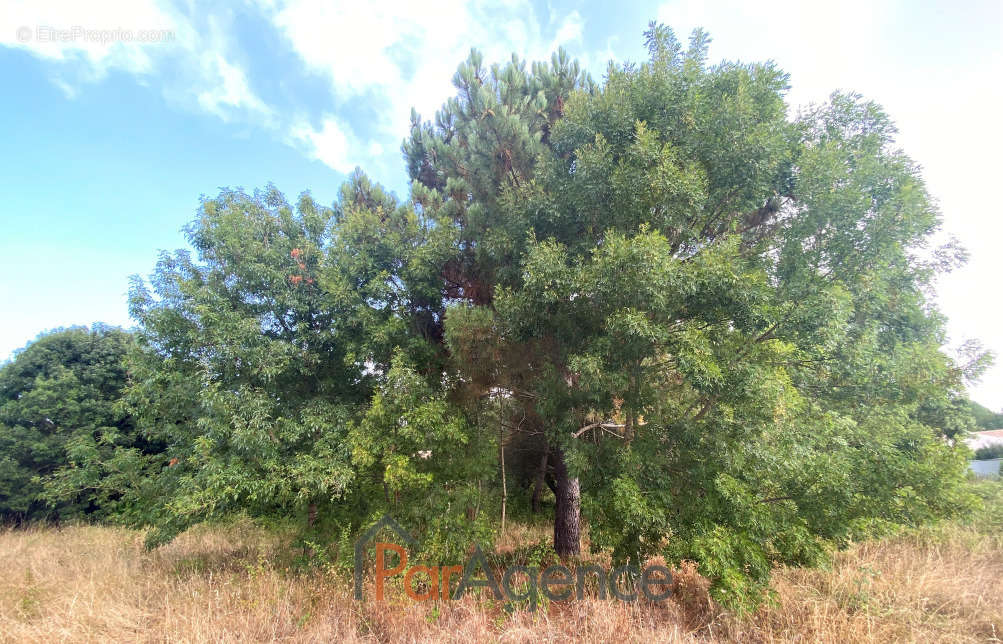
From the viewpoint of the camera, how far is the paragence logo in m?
4.33

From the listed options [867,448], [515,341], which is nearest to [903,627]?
[867,448]

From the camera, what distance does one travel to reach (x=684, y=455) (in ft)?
14.1

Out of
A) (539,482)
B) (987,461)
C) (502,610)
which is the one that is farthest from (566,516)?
(987,461)

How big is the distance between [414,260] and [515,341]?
2.10 meters

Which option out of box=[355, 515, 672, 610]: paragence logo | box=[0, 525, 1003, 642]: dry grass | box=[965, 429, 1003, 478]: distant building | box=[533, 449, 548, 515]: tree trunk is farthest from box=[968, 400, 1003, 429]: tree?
box=[355, 515, 672, 610]: paragence logo

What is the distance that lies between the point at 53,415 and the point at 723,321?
653 inches

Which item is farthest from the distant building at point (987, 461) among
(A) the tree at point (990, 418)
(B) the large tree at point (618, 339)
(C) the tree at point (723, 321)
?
(C) the tree at point (723, 321)

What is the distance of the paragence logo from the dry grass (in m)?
0.22

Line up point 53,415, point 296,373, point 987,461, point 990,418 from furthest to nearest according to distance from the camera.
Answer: point 990,418, point 987,461, point 53,415, point 296,373

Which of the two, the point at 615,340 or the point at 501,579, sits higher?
the point at 615,340

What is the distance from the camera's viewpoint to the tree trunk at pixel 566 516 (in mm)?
6453

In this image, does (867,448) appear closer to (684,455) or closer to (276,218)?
(684,455)

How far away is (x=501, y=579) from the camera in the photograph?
16.2ft

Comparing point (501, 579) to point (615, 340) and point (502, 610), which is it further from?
point (615, 340)
